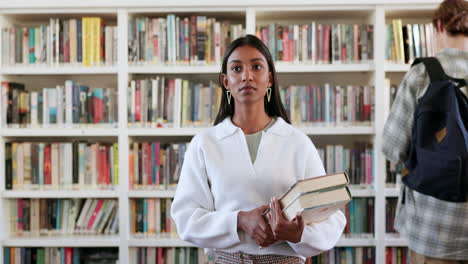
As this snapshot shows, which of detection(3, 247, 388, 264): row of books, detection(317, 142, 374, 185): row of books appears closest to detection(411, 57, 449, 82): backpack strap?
detection(317, 142, 374, 185): row of books

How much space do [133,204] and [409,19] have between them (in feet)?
6.36

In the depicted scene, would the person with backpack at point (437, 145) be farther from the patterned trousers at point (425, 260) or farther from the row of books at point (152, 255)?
the row of books at point (152, 255)

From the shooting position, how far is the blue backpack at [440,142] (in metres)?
1.42

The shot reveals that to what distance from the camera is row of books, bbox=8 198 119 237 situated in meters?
2.84

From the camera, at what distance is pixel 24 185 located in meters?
2.81

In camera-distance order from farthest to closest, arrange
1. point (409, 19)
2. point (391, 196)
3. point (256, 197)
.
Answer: point (409, 19), point (391, 196), point (256, 197)

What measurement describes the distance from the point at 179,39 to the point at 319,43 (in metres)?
0.77

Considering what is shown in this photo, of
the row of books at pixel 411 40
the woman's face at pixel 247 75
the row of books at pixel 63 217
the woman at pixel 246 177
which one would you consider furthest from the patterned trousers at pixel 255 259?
the row of books at pixel 411 40

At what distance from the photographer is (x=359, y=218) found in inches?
110

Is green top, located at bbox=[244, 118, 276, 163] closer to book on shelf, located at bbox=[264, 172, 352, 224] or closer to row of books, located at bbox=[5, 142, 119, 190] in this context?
book on shelf, located at bbox=[264, 172, 352, 224]

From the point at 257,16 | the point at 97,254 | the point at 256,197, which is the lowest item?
the point at 97,254

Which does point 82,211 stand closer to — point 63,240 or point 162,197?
point 63,240

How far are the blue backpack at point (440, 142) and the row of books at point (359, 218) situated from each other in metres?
1.26

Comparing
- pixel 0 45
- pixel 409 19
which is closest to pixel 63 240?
pixel 0 45
